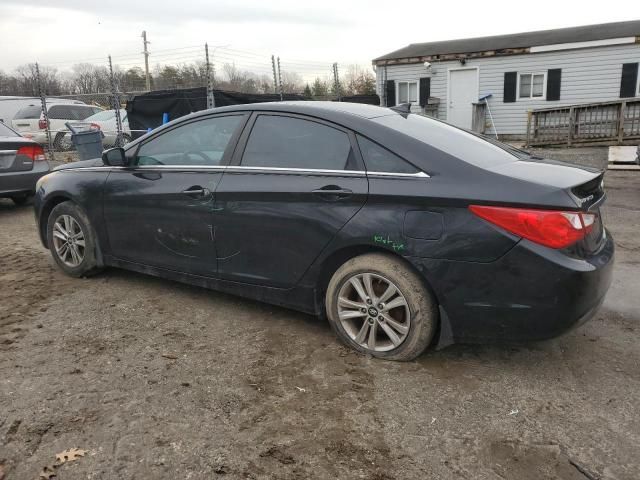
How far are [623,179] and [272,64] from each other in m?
12.6

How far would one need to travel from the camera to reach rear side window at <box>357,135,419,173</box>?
3.04 metres

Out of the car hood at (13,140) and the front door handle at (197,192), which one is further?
the car hood at (13,140)

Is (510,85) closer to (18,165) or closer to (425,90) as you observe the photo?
(425,90)

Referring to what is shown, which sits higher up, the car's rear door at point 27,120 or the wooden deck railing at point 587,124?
the car's rear door at point 27,120

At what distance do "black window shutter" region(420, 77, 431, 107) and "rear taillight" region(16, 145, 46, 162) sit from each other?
15.0 meters

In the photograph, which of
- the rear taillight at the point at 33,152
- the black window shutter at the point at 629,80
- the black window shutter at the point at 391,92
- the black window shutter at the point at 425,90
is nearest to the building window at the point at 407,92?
the black window shutter at the point at 391,92

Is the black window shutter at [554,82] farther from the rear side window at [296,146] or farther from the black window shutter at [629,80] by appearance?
the rear side window at [296,146]

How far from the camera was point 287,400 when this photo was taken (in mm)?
2783

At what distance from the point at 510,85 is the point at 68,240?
1743cm

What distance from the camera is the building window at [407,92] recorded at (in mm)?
20495

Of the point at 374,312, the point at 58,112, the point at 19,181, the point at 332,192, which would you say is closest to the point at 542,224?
the point at 374,312

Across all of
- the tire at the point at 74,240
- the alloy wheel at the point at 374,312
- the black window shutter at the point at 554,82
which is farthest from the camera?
the black window shutter at the point at 554,82

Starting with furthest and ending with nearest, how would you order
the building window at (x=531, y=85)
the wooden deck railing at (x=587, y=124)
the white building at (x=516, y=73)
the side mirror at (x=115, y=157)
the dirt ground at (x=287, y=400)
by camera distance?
the building window at (x=531, y=85)
the white building at (x=516, y=73)
the wooden deck railing at (x=587, y=124)
the side mirror at (x=115, y=157)
the dirt ground at (x=287, y=400)

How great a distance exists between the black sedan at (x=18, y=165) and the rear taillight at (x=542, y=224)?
23.8ft
